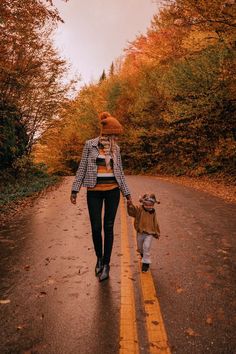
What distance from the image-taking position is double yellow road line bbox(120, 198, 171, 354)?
10.9 feet

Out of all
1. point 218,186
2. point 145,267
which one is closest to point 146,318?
point 145,267

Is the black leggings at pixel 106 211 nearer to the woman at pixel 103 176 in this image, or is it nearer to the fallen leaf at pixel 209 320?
the woman at pixel 103 176

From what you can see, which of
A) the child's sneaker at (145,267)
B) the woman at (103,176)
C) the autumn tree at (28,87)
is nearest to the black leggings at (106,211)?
the woman at (103,176)

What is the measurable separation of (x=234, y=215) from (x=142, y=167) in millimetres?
25169

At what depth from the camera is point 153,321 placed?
377 cm

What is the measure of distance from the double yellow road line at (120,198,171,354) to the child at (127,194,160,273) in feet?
0.86

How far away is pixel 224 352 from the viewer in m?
3.24

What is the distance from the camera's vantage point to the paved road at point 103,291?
3445 millimetres

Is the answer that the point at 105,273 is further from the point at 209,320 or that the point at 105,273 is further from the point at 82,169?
the point at 209,320

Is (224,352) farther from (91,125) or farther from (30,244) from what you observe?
(91,125)

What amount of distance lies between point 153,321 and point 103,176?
1973 millimetres

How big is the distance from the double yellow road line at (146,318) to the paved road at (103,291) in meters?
0.04

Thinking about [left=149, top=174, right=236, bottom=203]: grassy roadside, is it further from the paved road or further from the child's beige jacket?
the child's beige jacket

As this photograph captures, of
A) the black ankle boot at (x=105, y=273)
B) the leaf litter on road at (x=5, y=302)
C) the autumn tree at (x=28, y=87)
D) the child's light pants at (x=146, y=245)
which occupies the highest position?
the autumn tree at (x=28, y=87)
